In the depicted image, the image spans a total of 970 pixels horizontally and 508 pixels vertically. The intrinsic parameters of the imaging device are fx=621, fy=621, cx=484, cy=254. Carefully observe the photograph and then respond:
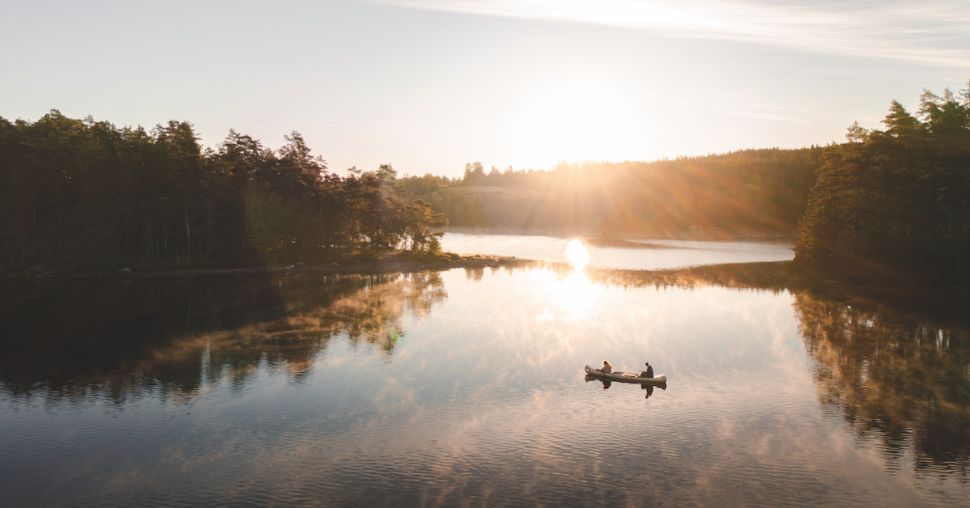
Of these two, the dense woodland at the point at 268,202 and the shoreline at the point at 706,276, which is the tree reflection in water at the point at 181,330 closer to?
the shoreline at the point at 706,276

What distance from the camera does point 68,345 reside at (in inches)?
1967

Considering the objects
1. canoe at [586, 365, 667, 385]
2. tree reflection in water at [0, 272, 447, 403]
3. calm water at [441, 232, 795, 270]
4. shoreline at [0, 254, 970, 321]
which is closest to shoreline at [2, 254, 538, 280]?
shoreline at [0, 254, 970, 321]

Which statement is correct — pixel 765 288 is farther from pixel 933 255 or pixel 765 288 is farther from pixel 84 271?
pixel 84 271

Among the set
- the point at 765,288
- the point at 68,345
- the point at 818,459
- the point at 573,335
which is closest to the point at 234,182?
the point at 68,345

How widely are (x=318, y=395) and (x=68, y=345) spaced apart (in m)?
27.0

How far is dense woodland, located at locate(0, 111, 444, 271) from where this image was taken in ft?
314

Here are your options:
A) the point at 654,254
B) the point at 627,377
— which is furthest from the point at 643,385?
the point at 654,254

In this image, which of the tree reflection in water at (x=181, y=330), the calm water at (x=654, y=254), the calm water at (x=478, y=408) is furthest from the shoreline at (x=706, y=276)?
the calm water at (x=478, y=408)

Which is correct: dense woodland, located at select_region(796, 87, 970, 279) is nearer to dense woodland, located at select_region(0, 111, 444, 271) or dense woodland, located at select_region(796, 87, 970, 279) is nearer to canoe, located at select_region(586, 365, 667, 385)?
canoe, located at select_region(586, 365, 667, 385)

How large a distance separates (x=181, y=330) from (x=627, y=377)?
131 feet

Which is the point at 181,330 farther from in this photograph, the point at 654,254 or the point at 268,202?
the point at 654,254

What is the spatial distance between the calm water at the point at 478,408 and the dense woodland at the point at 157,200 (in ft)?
114

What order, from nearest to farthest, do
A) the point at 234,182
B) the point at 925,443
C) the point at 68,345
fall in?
the point at 925,443 → the point at 68,345 → the point at 234,182

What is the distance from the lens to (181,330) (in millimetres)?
55625
